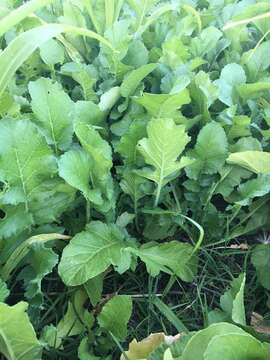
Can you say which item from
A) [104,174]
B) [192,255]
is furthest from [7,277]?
[192,255]

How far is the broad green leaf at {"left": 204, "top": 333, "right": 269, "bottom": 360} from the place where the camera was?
785 millimetres

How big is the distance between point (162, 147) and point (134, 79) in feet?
0.72

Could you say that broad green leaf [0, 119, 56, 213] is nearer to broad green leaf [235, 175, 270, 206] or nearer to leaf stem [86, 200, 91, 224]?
leaf stem [86, 200, 91, 224]

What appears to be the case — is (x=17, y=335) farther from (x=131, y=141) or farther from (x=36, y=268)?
(x=131, y=141)

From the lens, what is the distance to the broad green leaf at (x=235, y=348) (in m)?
0.78

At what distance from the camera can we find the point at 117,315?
1.04 meters

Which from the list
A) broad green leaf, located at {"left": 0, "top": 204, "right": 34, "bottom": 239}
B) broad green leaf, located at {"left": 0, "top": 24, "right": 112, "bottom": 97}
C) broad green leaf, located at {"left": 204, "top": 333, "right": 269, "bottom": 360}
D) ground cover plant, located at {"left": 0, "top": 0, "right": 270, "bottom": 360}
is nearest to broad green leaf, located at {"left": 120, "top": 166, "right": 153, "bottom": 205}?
ground cover plant, located at {"left": 0, "top": 0, "right": 270, "bottom": 360}

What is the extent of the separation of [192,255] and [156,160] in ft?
0.78

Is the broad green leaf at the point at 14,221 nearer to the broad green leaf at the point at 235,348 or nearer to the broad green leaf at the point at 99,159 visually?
the broad green leaf at the point at 99,159

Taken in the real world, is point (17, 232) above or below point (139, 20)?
below

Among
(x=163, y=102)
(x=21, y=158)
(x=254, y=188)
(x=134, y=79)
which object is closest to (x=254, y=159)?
(x=254, y=188)

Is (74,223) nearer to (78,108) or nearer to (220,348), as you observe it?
(78,108)

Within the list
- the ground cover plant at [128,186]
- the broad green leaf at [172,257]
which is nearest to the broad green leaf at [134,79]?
the ground cover plant at [128,186]

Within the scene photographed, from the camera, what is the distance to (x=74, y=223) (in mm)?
1180
